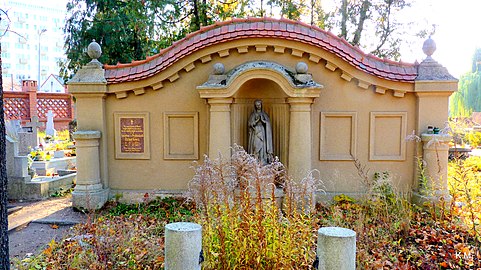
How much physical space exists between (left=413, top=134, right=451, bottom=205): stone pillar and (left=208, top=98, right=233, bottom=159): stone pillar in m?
3.88

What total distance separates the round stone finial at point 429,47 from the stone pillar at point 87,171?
23.2 ft

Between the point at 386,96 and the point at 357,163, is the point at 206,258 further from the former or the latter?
the point at 386,96

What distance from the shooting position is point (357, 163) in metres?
7.86

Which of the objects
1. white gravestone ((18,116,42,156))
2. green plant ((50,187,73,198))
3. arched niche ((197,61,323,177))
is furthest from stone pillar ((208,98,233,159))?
white gravestone ((18,116,42,156))

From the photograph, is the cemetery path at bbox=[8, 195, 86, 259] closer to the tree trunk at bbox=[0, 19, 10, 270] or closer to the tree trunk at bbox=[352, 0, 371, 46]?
the tree trunk at bbox=[0, 19, 10, 270]

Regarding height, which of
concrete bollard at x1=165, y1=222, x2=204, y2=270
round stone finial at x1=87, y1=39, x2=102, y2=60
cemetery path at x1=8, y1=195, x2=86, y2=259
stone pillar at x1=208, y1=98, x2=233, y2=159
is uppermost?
round stone finial at x1=87, y1=39, x2=102, y2=60

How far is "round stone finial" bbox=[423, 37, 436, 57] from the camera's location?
297 inches

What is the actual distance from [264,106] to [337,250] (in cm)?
502

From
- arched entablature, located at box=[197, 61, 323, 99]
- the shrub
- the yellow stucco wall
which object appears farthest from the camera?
the yellow stucco wall

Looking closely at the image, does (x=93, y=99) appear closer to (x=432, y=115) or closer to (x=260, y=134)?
(x=260, y=134)

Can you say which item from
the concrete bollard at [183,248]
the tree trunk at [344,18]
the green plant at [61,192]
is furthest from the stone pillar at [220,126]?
the tree trunk at [344,18]

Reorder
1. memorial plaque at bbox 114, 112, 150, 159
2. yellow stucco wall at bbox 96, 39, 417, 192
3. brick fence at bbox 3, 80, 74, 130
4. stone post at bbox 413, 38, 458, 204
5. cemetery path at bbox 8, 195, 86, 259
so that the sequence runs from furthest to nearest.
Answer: brick fence at bbox 3, 80, 74, 130
memorial plaque at bbox 114, 112, 150, 159
yellow stucco wall at bbox 96, 39, 417, 192
stone post at bbox 413, 38, 458, 204
cemetery path at bbox 8, 195, 86, 259

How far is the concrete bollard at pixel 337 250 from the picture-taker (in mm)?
3580

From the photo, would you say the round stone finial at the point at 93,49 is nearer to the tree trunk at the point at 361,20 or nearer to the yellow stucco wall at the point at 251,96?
the yellow stucco wall at the point at 251,96
